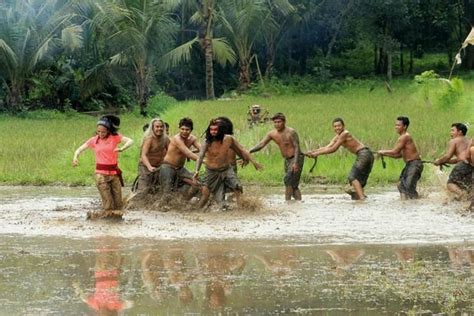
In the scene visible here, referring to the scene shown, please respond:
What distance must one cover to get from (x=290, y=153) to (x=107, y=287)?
7.06 metres

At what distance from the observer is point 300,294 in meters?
7.94

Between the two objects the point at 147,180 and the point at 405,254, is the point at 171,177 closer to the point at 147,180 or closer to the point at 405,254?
the point at 147,180

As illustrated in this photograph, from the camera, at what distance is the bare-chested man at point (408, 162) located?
14828 millimetres

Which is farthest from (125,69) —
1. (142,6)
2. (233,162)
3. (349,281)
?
(349,281)

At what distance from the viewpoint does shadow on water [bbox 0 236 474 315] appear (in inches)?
295

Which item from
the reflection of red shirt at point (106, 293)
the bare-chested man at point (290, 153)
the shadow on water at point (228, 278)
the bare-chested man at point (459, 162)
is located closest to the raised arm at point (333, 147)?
the bare-chested man at point (290, 153)

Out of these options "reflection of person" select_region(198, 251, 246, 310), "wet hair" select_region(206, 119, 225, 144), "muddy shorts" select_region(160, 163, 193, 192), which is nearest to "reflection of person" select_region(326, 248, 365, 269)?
"reflection of person" select_region(198, 251, 246, 310)

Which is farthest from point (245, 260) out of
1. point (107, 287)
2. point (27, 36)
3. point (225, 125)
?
point (27, 36)

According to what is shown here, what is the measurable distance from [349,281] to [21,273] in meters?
2.73

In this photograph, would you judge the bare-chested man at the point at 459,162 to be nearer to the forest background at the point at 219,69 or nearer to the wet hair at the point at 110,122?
the forest background at the point at 219,69

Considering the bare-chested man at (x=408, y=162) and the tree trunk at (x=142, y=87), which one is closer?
the bare-chested man at (x=408, y=162)

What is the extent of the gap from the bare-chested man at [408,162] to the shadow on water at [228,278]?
4427mm

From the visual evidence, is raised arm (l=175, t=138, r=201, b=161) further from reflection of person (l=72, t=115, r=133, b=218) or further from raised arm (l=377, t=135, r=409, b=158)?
raised arm (l=377, t=135, r=409, b=158)

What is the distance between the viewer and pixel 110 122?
1260 centimetres
